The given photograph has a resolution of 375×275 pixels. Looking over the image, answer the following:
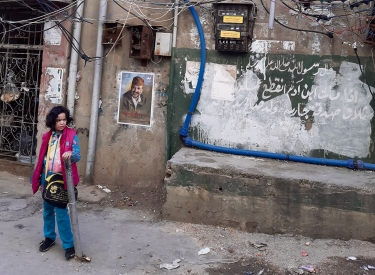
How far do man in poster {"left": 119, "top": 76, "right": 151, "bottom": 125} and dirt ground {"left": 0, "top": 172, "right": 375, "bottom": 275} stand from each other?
60.0 inches

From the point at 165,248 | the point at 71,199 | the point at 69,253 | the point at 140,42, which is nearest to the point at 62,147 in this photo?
the point at 71,199

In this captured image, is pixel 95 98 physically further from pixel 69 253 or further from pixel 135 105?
pixel 69 253

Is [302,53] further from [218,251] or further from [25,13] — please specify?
[25,13]

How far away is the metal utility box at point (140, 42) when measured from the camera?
6273 mm

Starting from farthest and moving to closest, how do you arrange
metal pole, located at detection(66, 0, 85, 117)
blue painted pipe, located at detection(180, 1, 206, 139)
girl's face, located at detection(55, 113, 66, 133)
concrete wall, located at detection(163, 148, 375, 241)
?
metal pole, located at detection(66, 0, 85, 117) → blue painted pipe, located at detection(180, 1, 206, 139) → concrete wall, located at detection(163, 148, 375, 241) → girl's face, located at detection(55, 113, 66, 133)

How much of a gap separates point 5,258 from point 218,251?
2233mm

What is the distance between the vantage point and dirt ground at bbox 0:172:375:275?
4.19 m

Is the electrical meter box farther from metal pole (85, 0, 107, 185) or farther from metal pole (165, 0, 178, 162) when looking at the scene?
metal pole (85, 0, 107, 185)

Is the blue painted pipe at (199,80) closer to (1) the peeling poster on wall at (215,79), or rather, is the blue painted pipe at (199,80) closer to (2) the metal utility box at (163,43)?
(1) the peeling poster on wall at (215,79)

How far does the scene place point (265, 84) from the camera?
600 cm

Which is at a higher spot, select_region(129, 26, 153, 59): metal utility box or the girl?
select_region(129, 26, 153, 59): metal utility box

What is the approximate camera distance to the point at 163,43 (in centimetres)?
634

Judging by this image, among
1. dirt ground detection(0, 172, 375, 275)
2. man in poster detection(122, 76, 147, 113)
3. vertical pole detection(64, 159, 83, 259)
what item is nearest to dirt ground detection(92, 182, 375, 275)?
dirt ground detection(0, 172, 375, 275)

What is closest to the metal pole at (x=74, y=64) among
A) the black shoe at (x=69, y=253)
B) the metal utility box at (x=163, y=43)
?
the metal utility box at (x=163, y=43)
